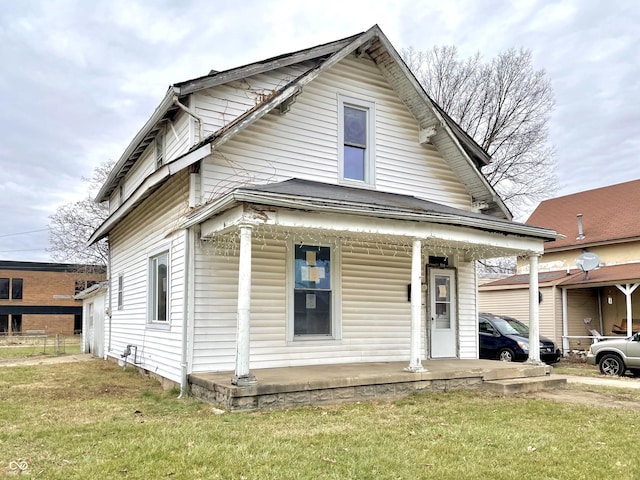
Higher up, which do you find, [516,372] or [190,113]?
[190,113]

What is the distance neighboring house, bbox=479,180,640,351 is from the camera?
1819 centimetres

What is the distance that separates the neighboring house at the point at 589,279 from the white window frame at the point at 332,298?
10701mm

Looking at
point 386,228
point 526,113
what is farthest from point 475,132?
point 386,228

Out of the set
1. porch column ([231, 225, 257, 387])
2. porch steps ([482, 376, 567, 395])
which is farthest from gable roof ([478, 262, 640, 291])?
porch column ([231, 225, 257, 387])

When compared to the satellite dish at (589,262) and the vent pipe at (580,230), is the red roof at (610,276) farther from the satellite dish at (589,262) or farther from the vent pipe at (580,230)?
the vent pipe at (580,230)

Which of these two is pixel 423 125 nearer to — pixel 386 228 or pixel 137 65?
pixel 386 228

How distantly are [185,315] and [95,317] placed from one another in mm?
10631

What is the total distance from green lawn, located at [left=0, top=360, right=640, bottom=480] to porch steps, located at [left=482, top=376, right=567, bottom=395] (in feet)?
2.30

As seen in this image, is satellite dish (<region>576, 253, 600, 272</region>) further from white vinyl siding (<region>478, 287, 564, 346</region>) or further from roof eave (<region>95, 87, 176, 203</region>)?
roof eave (<region>95, 87, 176, 203</region>)

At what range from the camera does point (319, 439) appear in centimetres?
563

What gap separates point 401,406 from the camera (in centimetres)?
758

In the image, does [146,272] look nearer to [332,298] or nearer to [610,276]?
[332,298]

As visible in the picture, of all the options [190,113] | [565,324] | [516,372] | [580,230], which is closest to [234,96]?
[190,113]

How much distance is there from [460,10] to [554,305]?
1027 cm
